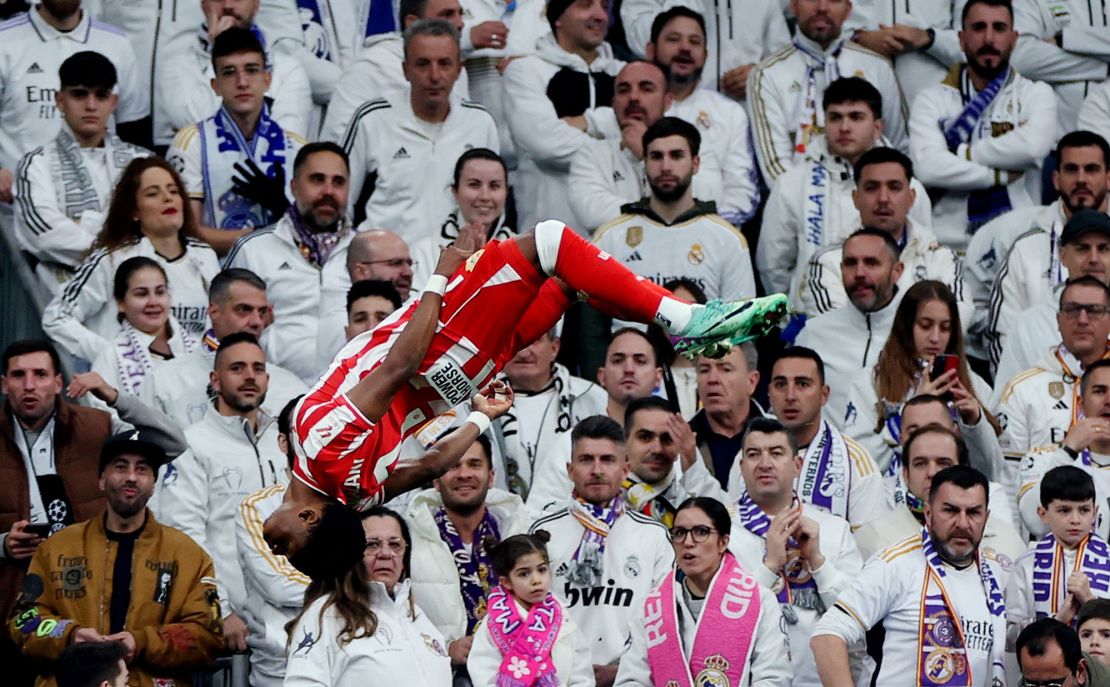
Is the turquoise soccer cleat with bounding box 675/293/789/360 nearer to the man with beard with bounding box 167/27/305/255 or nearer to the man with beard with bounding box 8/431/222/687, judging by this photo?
the man with beard with bounding box 8/431/222/687

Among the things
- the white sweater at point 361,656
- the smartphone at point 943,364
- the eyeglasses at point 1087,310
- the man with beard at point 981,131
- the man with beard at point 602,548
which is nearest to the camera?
the white sweater at point 361,656

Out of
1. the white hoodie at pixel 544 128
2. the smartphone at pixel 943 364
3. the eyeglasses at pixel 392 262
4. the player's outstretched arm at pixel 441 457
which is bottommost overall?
the player's outstretched arm at pixel 441 457

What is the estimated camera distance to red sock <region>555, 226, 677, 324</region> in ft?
28.8

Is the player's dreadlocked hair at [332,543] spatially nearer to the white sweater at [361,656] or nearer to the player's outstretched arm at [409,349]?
the white sweater at [361,656]

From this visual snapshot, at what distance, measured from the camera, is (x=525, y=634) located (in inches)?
375

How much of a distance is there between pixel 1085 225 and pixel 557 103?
3.42m

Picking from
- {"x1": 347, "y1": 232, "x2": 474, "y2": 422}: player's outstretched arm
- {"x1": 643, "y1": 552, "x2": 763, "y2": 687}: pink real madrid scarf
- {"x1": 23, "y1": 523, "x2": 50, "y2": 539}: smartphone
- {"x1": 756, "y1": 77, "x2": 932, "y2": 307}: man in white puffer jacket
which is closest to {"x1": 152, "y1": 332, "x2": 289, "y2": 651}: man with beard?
{"x1": 23, "y1": 523, "x2": 50, "y2": 539}: smartphone

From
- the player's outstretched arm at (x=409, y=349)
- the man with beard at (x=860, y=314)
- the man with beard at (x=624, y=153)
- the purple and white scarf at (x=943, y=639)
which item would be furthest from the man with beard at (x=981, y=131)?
the player's outstretched arm at (x=409, y=349)

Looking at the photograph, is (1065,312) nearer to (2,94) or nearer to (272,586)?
(272,586)

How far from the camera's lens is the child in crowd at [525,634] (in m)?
9.48

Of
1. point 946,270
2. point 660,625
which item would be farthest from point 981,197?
point 660,625

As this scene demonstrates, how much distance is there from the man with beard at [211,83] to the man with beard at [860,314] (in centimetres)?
361

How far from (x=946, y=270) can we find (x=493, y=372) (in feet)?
14.1

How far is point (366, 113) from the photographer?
13031 mm
